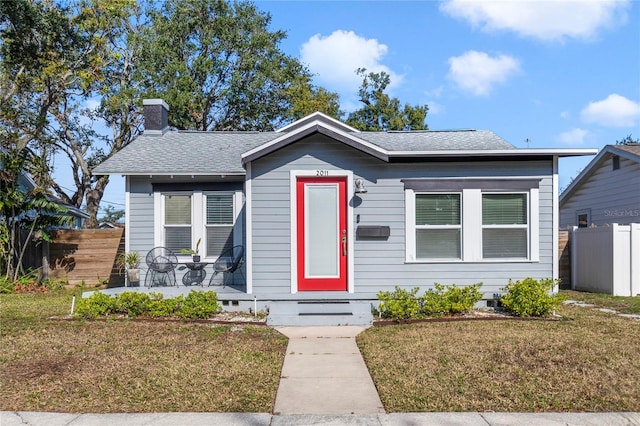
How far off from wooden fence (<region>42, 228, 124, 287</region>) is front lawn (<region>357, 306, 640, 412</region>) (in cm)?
875

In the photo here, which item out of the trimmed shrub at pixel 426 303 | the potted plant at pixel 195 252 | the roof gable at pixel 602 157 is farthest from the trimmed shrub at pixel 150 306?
the roof gable at pixel 602 157

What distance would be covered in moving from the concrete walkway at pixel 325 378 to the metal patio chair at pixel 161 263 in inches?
167

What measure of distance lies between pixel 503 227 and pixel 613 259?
401 centimetres

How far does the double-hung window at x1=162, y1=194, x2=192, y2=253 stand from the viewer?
36.7ft

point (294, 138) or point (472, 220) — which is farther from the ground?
point (294, 138)

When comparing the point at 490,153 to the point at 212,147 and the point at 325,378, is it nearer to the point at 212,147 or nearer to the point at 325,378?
the point at 325,378

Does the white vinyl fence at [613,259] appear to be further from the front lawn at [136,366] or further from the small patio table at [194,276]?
the small patio table at [194,276]

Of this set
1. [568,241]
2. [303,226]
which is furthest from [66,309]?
[568,241]

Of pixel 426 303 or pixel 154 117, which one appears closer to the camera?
pixel 426 303

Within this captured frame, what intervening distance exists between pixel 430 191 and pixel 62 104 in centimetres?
2075

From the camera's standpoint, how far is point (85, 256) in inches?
545

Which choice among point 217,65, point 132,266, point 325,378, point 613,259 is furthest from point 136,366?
point 217,65

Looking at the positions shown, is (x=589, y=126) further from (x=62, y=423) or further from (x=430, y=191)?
Answer: (x=62, y=423)

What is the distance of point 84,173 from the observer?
81.6 ft
